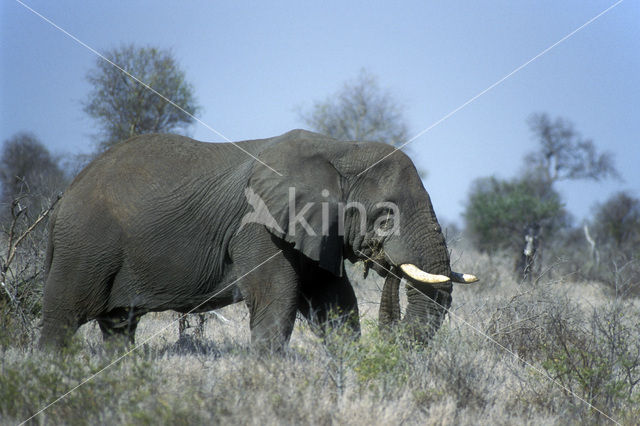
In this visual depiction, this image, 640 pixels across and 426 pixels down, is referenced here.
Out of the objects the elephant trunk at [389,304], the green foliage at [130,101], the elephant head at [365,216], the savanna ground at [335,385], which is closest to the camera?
the savanna ground at [335,385]

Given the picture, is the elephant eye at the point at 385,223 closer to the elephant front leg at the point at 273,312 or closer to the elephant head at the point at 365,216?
the elephant head at the point at 365,216

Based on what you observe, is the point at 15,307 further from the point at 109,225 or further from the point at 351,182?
the point at 351,182

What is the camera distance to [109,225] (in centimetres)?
696

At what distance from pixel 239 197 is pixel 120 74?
14286 mm

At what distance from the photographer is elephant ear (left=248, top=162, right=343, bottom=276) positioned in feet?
21.2

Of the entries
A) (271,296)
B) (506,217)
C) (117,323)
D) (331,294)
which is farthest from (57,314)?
(506,217)

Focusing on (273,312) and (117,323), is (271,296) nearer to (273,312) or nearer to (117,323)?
(273,312)

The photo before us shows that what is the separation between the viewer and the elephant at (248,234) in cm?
652

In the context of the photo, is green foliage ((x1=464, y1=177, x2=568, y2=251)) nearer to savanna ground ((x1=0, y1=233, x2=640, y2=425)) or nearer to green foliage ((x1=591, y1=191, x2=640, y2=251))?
green foliage ((x1=591, y1=191, x2=640, y2=251))

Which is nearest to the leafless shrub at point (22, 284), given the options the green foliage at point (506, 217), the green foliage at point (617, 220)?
the green foliage at point (506, 217)

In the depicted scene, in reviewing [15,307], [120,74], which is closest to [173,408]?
[15,307]

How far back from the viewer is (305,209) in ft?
21.4

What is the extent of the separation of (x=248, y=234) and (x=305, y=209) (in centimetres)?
59

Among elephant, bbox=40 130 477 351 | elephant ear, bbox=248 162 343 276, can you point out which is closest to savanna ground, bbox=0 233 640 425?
elephant, bbox=40 130 477 351
